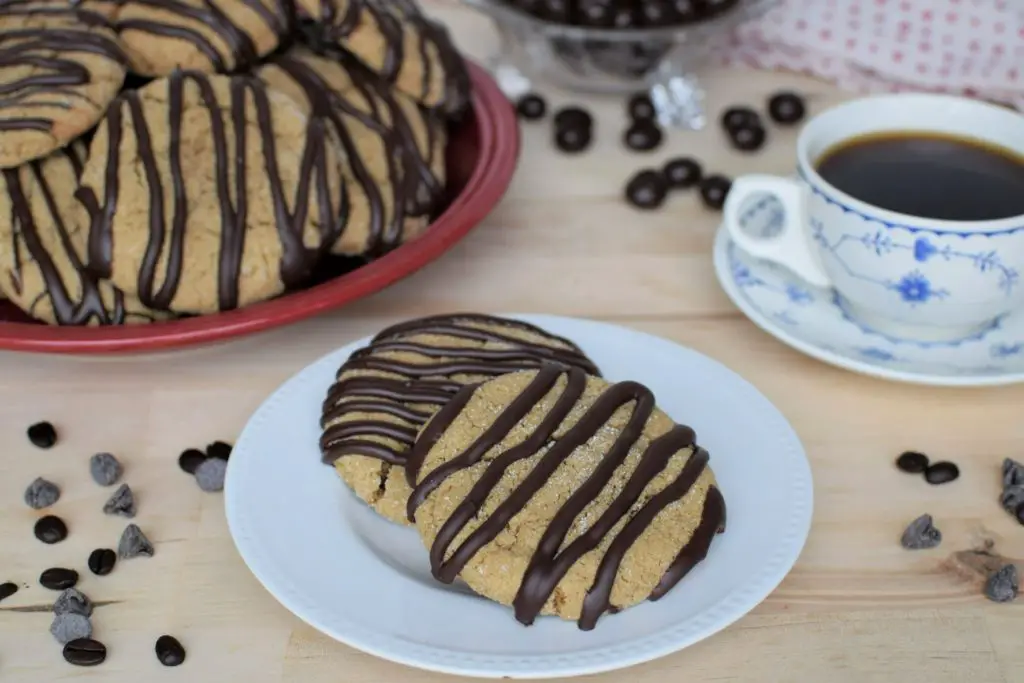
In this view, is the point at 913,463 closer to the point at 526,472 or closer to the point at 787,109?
the point at 526,472

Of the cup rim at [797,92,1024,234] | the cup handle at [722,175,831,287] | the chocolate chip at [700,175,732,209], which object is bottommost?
the chocolate chip at [700,175,732,209]

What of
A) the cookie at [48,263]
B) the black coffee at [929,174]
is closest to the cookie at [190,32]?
the cookie at [48,263]

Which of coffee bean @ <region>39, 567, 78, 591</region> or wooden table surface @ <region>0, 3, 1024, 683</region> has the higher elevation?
coffee bean @ <region>39, 567, 78, 591</region>

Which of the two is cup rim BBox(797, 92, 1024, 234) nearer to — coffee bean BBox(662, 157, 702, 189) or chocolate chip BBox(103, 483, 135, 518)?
coffee bean BBox(662, 157, 702, 189)

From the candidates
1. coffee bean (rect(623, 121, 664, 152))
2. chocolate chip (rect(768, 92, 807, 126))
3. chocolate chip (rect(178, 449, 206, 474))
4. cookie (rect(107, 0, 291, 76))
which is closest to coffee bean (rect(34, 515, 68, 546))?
chocolate chip (rect(178, 449, 206, 474))

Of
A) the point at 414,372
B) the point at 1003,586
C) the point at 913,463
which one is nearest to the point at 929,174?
the point at 913,463

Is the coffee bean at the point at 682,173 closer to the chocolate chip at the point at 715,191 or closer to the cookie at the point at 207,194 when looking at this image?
the chocolate chip at the point at 715,191
